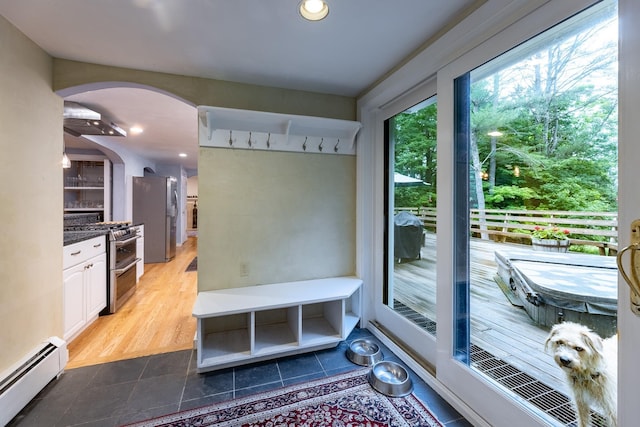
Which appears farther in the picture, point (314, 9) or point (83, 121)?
point (83, 121)

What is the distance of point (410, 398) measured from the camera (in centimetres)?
161

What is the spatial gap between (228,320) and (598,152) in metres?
2.42

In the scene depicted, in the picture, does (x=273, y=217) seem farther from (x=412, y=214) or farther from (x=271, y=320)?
(x=412, y=214)

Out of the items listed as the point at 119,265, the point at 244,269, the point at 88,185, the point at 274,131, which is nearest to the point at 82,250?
the point at 119,265

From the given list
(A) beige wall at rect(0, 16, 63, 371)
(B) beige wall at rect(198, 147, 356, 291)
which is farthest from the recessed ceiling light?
(A) beige wall at rect(0, 16, 63, 371)

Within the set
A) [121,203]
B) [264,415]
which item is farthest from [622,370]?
[121,203]

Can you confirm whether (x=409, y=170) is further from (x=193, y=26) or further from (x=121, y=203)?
(x=121, y=203)

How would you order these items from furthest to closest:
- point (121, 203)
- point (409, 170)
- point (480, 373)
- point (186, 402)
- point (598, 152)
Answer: point (121, 203) → point (409, 170) → point (186, 402) → point (480, 373) → point (598, 152)

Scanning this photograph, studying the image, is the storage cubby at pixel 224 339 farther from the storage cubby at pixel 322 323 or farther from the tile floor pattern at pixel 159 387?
the storage cubby at pixel 322 323

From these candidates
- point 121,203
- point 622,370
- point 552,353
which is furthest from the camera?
point 121,203

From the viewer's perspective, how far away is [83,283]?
2.39m

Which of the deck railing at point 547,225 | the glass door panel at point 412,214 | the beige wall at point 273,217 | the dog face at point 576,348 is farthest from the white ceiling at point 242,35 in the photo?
the dog face at point 576,348

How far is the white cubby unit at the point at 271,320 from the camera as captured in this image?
1.85m

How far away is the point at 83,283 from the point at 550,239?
10.9 feet
